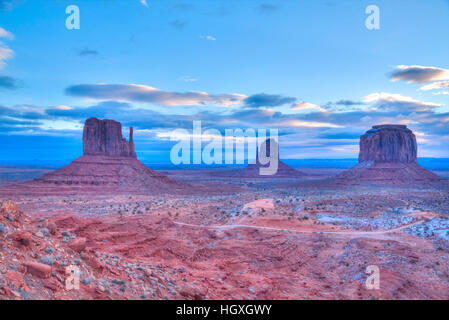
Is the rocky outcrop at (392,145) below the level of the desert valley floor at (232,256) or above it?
above

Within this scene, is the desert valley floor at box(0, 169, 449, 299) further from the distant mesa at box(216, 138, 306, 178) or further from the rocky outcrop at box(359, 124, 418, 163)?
the distant mesa at box(216, 138, 306, 178)

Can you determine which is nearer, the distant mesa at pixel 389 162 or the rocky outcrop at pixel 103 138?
the rocky outcrop at pixel 103 138

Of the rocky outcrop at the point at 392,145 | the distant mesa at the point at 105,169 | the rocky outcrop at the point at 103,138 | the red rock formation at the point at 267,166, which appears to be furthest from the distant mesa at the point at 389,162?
the rocky outcrop at the point at 103,138

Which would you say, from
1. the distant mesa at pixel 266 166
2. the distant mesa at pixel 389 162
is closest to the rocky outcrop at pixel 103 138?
the distant mesa at pixel 389 162

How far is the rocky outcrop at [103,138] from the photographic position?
68188 mm

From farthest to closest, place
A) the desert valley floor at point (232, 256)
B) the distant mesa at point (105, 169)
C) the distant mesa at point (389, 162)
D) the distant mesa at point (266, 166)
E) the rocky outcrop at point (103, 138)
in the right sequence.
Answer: the distant mesa at point (266, 166), the distant mesa at point (389, 162), the rocky outcrop at point (103, 138), the distant mesa at point (105, 169), the desert valley floor at point (232, 256)

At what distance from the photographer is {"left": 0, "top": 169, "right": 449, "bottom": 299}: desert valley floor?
848 centimetres

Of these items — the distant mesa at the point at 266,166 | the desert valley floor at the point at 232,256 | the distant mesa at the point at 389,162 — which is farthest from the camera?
the distant mesa at the point at 266,166

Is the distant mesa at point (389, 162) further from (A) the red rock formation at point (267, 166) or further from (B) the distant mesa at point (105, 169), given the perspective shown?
(B) the distant mesa at point (105, 169)

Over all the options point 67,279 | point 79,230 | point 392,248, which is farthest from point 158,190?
point 67,279

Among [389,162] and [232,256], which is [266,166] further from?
[232,256]

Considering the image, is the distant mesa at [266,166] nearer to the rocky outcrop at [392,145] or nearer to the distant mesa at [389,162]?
the distant mesa at [389,162]

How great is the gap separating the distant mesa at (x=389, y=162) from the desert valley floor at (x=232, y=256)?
52457 mm
